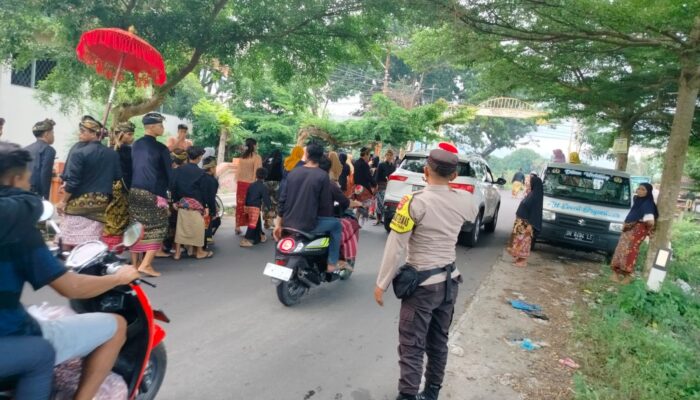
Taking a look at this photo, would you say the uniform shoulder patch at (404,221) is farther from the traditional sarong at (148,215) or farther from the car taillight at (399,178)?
the car taillight at (399,178)

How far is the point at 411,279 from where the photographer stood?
3.07 metres

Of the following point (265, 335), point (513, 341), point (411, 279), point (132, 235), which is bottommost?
point (265, 335)

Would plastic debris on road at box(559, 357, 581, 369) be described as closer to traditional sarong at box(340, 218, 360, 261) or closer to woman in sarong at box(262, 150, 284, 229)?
traditional sarong at box(340, 218, 360, 261)

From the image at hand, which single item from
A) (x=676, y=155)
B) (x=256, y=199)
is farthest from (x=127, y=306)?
(x=676, y=155)

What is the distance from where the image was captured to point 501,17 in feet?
20.9

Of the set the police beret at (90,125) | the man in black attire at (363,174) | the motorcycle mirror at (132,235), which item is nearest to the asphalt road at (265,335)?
the motorcycle mirror at (132,235)

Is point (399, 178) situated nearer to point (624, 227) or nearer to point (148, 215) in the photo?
point (624, 227)

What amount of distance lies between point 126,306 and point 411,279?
66.4 inches

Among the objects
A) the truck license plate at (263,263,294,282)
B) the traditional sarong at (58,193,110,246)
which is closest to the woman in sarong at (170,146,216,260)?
the traditional sarong at (58,193,110,246)

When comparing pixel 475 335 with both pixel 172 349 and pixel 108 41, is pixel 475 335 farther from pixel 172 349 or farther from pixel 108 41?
pixel 108 41

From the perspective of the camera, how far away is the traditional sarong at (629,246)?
7416mm

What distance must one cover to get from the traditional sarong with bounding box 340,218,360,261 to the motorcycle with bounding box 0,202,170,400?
3.08 metres

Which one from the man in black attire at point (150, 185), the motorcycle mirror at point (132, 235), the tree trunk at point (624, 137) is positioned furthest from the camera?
the tree trunk at point (624, 137)

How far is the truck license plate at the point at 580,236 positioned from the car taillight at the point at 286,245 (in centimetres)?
618
